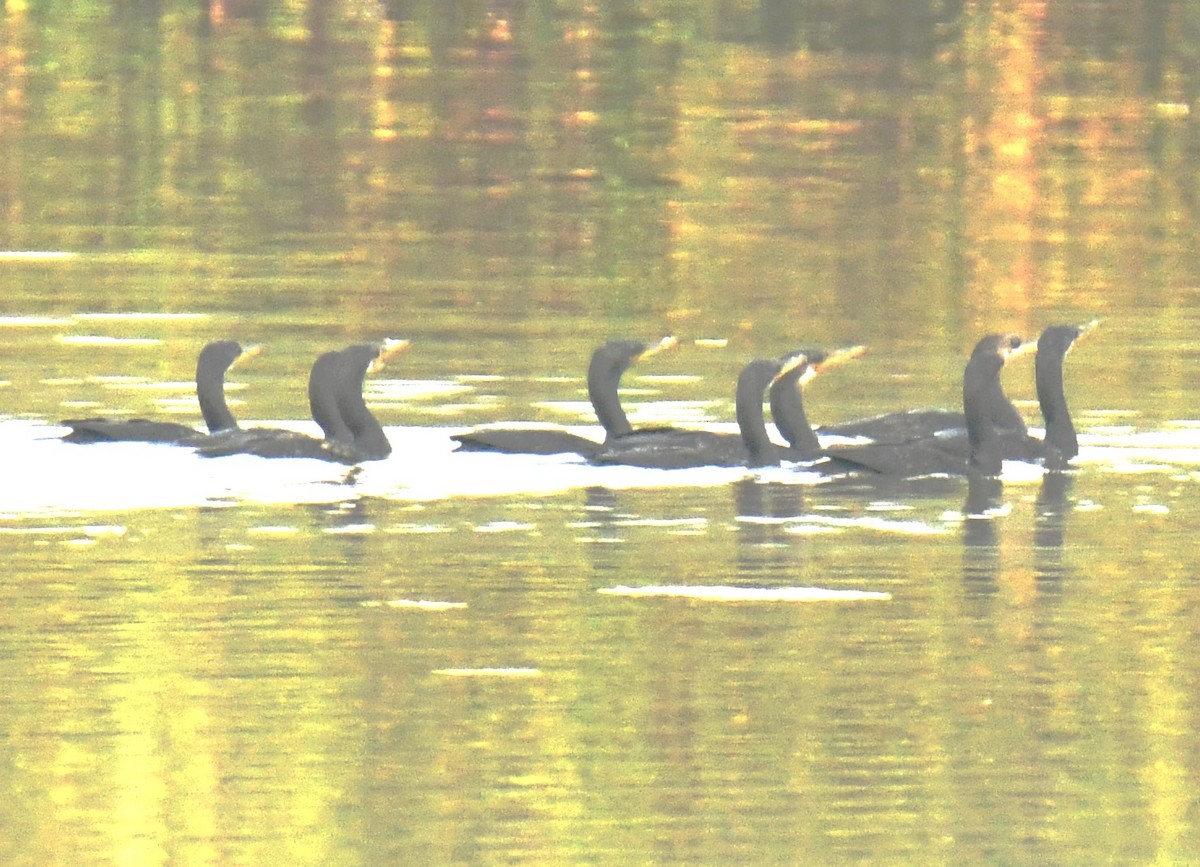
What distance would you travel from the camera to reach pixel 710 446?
18531mm

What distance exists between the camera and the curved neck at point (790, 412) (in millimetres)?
19438

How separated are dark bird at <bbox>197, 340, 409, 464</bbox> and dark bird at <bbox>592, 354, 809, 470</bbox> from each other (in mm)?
1168

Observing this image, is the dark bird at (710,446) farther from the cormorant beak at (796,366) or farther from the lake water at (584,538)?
the cormorant beak at (796,366)

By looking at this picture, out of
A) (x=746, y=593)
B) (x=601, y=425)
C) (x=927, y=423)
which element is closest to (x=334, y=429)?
(x=601, y=425)

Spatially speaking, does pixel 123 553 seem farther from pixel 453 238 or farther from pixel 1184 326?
pixel 453 238

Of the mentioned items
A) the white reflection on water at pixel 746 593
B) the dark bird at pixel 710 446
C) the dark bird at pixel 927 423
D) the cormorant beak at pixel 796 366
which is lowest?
the dark bird at pixel 927 423

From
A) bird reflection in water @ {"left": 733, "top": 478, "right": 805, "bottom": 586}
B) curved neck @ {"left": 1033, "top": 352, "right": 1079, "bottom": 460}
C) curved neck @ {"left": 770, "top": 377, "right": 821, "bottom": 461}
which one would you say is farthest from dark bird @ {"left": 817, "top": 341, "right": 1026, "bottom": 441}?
bird reflection in water @ {"left": 733, "top": 478, "right": 805, "bottom": 586}

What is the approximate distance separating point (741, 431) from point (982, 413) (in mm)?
1196

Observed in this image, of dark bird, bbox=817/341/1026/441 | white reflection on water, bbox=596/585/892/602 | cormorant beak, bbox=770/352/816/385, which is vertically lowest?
dark bird, bbox=817/341/1026/441

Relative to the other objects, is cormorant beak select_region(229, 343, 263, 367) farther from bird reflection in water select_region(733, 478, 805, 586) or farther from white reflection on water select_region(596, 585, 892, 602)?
white reflection on water select_region(596, 585, 892, 602)

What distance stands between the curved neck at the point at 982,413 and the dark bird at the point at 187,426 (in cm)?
361

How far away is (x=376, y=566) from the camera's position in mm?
15312

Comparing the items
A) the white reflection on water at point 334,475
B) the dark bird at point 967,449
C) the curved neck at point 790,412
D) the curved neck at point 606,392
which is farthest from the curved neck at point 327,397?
the dark bird at point 967,449

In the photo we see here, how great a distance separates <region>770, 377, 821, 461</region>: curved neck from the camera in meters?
19.4
